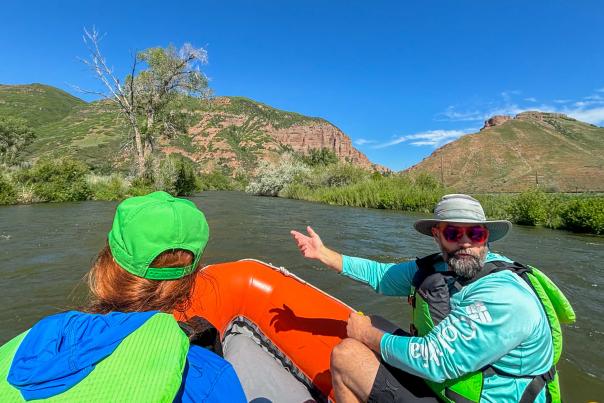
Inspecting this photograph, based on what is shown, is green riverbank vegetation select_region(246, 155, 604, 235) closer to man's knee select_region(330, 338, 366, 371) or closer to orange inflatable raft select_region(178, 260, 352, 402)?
orange inflatable raft select_region(178, 260, 352, 402)

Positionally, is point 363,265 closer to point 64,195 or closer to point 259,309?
point 259,309

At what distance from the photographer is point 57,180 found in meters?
17.9

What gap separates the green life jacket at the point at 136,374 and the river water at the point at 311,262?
3385 mm


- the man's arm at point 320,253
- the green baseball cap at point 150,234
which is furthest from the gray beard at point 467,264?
the green baseball cap at point 150,234

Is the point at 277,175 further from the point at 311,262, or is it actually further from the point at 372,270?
the point at 372,270

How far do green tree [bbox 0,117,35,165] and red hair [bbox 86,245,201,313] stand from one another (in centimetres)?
4407

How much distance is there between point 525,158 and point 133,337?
72834 mm

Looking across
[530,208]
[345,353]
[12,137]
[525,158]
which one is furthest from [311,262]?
[525,158]

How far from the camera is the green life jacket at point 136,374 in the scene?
77 centimetres

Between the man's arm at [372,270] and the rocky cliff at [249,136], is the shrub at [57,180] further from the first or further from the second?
the rocky cliff at [249,136]

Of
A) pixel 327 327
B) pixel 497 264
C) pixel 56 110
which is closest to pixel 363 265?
pixel 327 327

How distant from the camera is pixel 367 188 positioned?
21734 mm

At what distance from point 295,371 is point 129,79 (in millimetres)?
20979

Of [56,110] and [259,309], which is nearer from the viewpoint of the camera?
[259,309]
